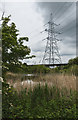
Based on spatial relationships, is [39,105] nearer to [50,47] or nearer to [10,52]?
[10,52]

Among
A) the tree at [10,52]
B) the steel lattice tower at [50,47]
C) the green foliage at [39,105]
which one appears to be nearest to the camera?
the green foliage at [39,105]

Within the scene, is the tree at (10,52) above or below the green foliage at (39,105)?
above

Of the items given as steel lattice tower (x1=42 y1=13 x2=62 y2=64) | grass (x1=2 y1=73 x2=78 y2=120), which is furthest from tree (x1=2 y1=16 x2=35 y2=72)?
steel lattice tower (x1=42 y1=13 x2=62 y2=64)

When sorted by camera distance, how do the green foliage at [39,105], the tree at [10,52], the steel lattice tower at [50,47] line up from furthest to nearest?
the steel lattice tower at [50,47]
the tree at [10,52]
the green foliage at [39,105]

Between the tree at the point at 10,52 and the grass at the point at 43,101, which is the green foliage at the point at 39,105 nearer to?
the grass at the point at 43,101

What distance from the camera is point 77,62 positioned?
8.35m

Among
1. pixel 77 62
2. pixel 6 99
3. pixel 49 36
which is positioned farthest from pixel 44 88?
pixel 49 36

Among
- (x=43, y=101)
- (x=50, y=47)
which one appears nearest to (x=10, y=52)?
(x=43, y=101)

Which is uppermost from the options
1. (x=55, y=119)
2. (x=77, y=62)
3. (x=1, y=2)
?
(x=1, y=2)

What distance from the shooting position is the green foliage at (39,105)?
2.07 meters

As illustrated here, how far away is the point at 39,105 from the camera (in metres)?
2.40

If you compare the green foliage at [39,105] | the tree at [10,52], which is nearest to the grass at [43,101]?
the green foliage at [39,105]

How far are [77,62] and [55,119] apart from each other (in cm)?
680

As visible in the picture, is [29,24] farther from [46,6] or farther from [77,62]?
[77,62]
